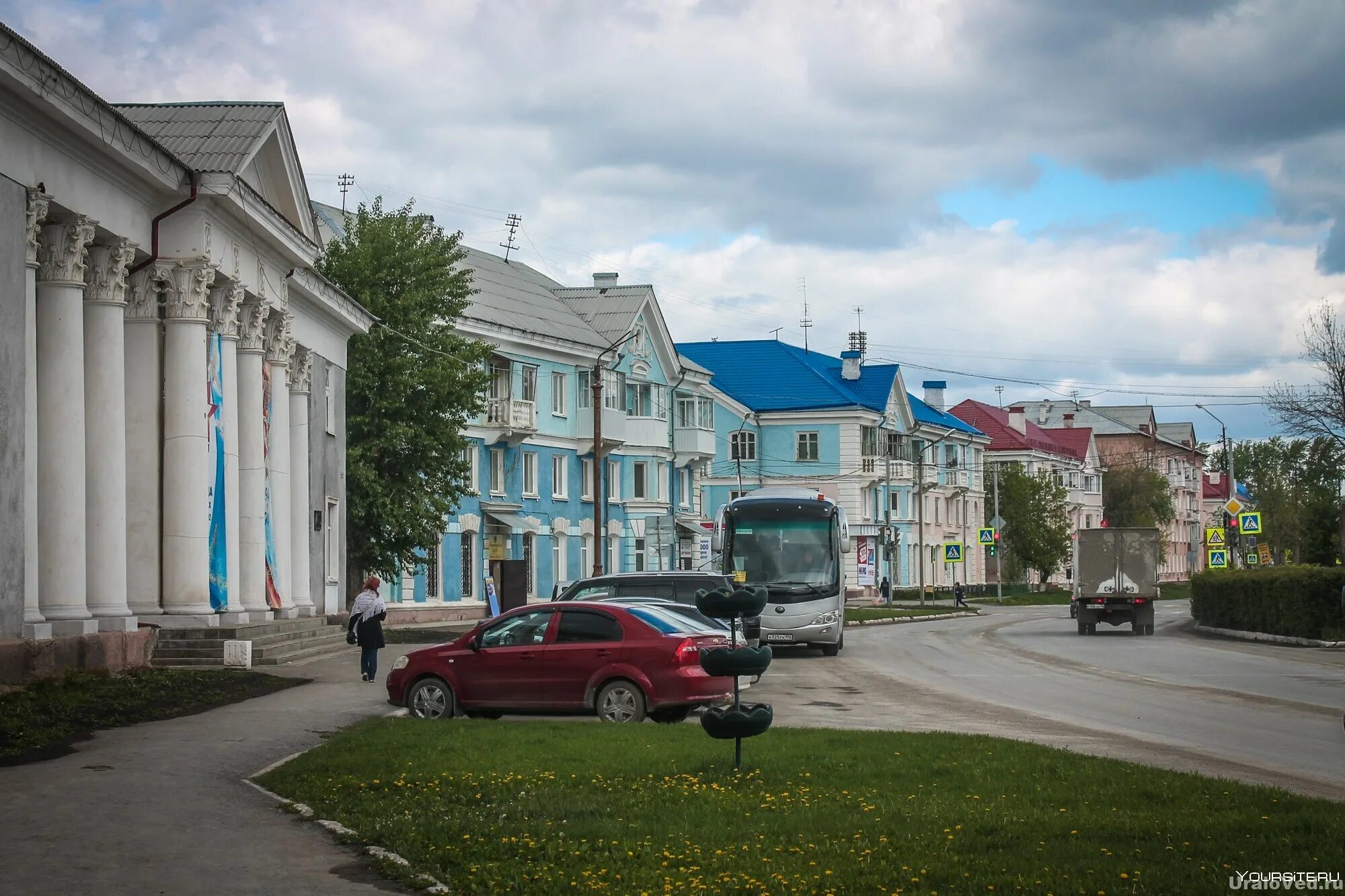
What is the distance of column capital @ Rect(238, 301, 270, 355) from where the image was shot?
30141mm

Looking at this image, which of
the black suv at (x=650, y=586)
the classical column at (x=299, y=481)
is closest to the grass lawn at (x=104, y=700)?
the black suv at (x=650, y=586)

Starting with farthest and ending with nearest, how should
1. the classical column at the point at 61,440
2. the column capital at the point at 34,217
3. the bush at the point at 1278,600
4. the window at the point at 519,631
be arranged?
the bush at the point at 1278,600 → the classical column at the point at 61,440 → the column capital at the point at 34,217 → the window at the point at 519,631

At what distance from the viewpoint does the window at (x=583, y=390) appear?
61.1m

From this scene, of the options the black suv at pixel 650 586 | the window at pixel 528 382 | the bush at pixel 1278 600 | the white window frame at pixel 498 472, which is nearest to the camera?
the black suv at pixel 650 586

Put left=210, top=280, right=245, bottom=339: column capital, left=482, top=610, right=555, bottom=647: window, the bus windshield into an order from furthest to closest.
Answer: the bus windshield < left=210, top=280, right=245, bottom=339: column capital < left=482, top=610, right=555, bottom=647: window

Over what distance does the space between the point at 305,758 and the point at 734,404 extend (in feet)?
227

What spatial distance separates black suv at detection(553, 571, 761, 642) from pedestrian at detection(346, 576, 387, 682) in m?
3.01

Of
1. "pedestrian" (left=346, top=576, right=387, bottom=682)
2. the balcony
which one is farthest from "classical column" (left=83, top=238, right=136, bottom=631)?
the balcony

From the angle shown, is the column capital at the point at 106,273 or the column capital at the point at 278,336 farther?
the column capital at the point at 278,336

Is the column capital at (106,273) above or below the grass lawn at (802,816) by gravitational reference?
above

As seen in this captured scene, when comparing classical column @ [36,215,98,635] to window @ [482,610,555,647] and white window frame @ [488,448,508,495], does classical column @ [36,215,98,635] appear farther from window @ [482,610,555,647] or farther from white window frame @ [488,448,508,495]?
white window frame @ [488,448,508,495]

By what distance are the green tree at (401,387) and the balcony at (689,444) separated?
28048mm

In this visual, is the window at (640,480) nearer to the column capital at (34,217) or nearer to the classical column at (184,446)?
the classical column at (184,446)

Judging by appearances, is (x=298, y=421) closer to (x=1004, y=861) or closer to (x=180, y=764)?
(x=180, y=764)
